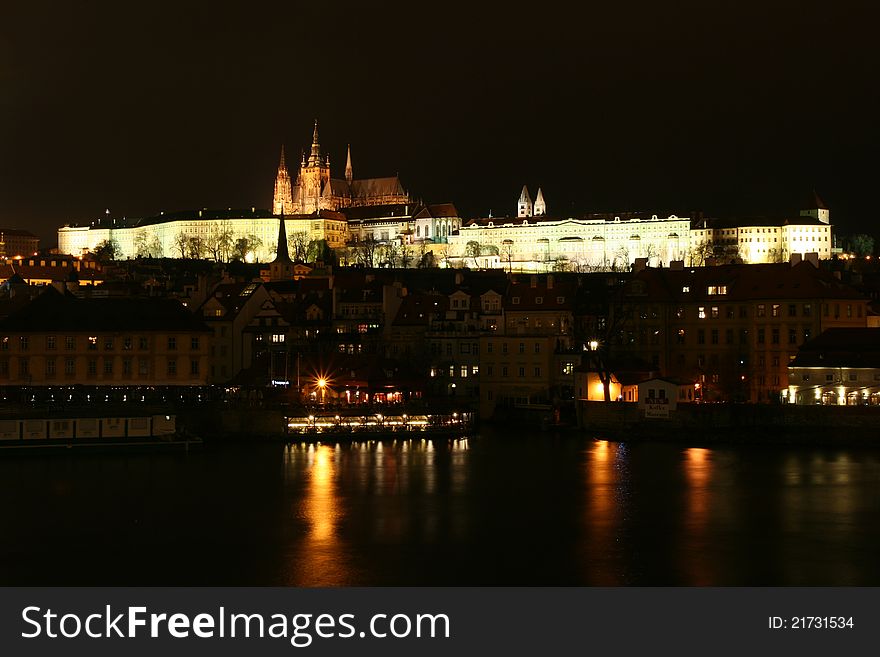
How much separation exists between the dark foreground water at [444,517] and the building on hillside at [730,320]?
28.5 feet

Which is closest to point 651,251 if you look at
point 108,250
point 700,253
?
point 700,253

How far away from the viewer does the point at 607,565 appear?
2275 centimetres

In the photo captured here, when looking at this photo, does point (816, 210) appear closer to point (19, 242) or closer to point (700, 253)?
point (700, 253)

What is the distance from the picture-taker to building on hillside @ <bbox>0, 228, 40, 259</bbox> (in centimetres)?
17150

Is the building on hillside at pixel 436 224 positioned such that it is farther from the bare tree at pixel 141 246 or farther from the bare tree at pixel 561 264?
the bare tree at pixel 141 246

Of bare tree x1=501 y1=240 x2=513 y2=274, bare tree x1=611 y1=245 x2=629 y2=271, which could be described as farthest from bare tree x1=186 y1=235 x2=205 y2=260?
bare tree x1=611 y1=245 x2=629 y2=271

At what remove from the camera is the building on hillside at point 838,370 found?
40.2 m

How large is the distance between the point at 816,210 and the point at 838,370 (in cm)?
12336

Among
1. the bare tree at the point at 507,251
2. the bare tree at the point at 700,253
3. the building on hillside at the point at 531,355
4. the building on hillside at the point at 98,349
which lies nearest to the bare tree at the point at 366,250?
the bare tree at the point at 507,251

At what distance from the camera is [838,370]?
4078 centimetres

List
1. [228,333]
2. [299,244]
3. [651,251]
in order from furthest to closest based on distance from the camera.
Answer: [299,244] < [651,251] < [228,333]

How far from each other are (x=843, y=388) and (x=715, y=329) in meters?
7.82

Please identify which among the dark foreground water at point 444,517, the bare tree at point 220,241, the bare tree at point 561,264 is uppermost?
the bare tree at point 220,241

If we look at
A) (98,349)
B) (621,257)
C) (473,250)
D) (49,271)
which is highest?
(473,250)
